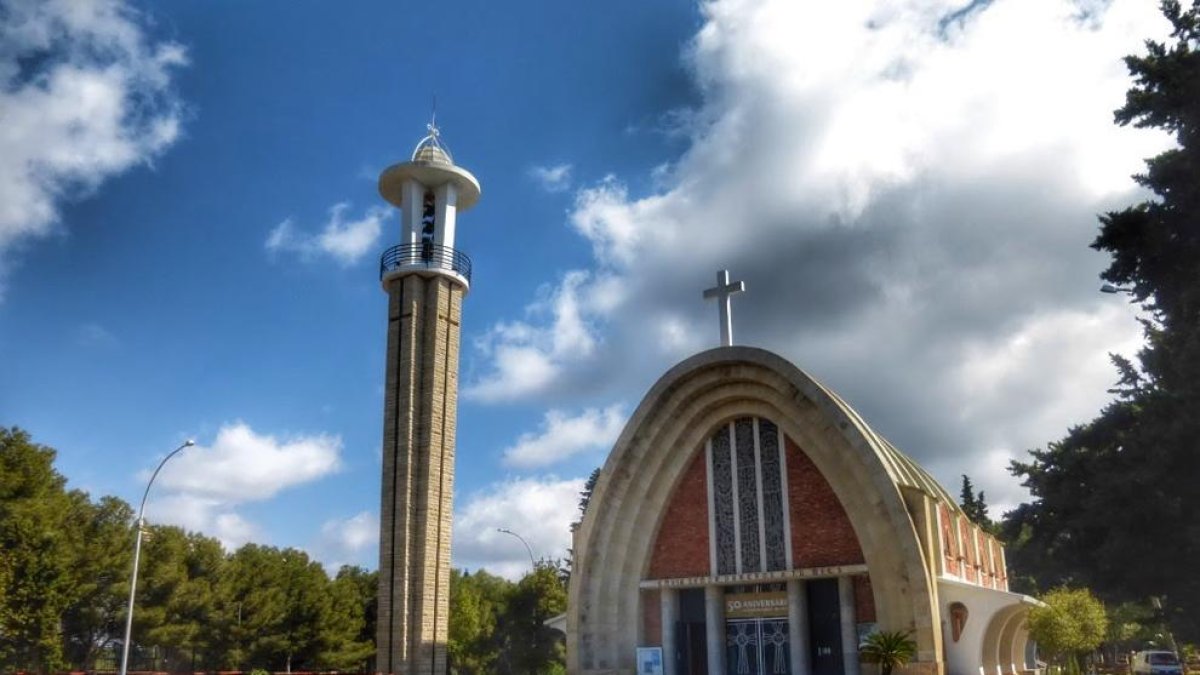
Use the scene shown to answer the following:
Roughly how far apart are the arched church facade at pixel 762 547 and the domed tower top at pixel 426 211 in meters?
9.26

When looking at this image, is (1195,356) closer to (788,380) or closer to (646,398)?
(788,380)

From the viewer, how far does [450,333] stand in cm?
3375

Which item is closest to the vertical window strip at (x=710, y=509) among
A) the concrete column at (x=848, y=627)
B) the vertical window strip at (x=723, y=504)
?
the vertical window strip at (x=723, y=504)

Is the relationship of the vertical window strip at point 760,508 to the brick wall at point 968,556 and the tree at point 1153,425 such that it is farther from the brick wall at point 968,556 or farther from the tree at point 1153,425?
the tree at point 1153,425

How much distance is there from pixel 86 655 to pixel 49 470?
33.8ft

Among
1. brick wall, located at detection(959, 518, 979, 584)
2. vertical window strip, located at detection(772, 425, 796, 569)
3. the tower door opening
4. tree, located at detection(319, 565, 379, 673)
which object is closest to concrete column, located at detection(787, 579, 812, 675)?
the tower door opening

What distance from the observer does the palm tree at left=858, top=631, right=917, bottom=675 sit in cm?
2511

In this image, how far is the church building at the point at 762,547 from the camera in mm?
26984

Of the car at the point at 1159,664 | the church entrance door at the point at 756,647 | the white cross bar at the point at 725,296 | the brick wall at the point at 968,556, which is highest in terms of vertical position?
the white cross bar at the point at 725,296

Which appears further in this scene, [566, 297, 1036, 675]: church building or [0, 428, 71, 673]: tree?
[0, 428, 71, 673]: tree

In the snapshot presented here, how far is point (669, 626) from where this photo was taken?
3098 centimetres

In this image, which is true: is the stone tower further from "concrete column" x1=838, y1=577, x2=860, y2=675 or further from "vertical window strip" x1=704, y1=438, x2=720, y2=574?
"concrete column" x1=838, y1=577, x2=860, y2=675

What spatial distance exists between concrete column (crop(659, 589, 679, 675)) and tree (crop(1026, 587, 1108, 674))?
1478cm

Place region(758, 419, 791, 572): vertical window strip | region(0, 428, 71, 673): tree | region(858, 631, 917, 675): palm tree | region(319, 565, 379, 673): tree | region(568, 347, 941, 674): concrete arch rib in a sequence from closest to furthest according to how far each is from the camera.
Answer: region(858, 631, 917, 675): palm tree
region(568, 347, 941, 674): concrete arch rib
region(758, 419, 791, 572): vertical window strip
region(0, 428, 71, 673): tree
region(319, 565, 379, 673): tree
